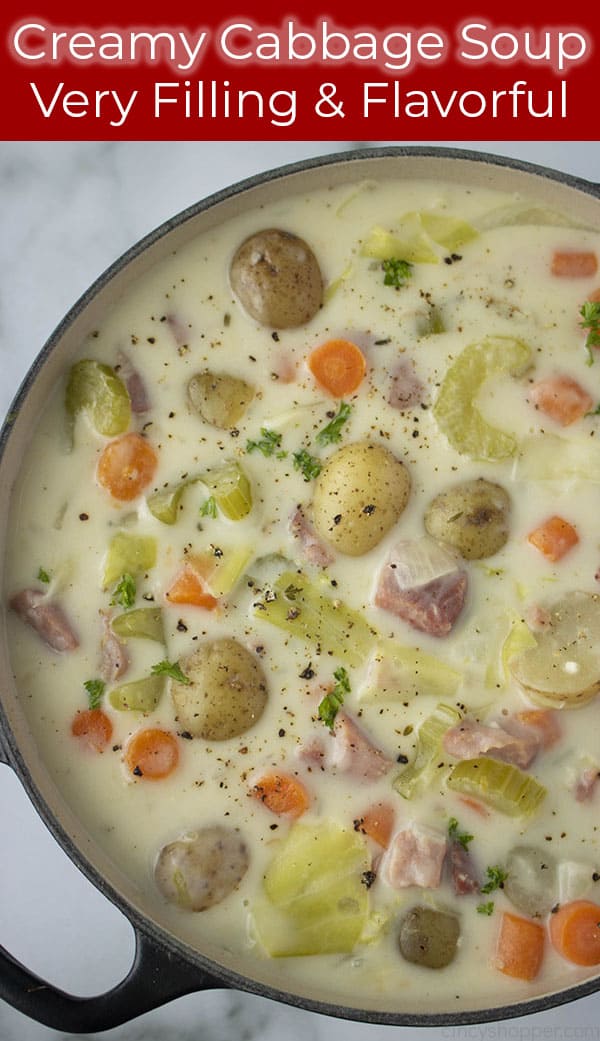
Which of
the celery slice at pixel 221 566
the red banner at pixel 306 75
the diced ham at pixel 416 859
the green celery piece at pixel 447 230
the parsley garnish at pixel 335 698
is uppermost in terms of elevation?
the red banner at pixel 306 75

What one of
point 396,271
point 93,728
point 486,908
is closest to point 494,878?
point 486,908

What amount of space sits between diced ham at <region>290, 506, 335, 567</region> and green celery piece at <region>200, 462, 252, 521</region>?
0.11 metres

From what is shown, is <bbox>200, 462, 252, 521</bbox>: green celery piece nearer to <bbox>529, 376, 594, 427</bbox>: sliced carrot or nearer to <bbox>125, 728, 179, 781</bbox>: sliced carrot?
<bbox>125, 728, 179, 781</bbox>: sliced carrot

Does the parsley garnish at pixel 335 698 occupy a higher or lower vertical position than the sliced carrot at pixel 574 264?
lower

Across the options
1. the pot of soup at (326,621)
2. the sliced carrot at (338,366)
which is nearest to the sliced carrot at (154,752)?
the pot of soup at (326,621)

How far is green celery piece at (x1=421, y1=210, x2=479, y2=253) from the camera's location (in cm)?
282

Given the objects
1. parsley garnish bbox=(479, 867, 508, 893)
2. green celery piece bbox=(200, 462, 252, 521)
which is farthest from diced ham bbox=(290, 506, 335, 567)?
parsley garnish bbox=(479, 867, 508, 893)

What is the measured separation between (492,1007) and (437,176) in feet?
6.32

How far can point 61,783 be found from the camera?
2.79 meters

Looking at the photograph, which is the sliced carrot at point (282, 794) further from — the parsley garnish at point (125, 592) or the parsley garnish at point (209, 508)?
the parsley garnish at point (209, 508)

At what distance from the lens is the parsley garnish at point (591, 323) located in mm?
2752

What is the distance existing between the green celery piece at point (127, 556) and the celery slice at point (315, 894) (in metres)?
0.71

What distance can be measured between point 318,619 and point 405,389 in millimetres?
573

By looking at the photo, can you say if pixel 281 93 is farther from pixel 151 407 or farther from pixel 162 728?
pixel 162 728
